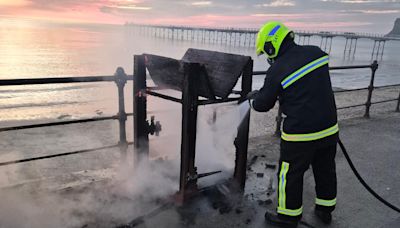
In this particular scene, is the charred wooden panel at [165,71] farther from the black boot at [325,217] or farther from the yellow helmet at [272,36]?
the black boot at [325,217]

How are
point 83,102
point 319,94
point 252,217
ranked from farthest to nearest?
1. point 83,102
2. point 252,217
3. point 319,94

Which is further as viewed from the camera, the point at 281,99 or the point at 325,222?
the point at 325,222

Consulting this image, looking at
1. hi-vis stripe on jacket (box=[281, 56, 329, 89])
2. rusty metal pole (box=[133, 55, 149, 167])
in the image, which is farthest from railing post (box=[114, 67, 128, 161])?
hi-vis stripe on jacket (box=[281, 56, 329, 89])

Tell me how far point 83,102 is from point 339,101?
40.8 feet

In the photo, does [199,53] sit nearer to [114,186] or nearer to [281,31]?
[281,31]

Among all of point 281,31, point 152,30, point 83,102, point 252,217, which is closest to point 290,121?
point 281,31

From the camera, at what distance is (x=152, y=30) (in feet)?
413

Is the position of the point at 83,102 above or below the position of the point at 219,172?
below

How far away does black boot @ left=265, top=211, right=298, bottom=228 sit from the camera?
2.90 metres

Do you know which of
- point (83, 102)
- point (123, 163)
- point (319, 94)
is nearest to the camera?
point (319, 94)

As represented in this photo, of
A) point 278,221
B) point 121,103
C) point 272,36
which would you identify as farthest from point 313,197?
point 121,103

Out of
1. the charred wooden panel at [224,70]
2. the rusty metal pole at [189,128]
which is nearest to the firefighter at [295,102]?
the charred wooden panel at [224,70]

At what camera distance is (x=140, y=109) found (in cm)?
349

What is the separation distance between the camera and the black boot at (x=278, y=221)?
9.52 feet
